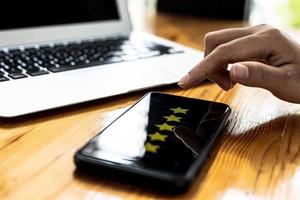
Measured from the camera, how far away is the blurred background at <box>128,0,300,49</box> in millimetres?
1034

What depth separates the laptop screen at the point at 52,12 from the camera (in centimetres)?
70

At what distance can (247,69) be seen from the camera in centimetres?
44

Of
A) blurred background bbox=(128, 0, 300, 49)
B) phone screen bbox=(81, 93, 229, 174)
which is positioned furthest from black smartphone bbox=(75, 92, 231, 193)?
blurred background bbox=(128, 0, 300, 49)

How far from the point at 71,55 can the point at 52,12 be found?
0.55 ft

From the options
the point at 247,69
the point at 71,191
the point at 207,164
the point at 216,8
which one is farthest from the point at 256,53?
the point at 216,8

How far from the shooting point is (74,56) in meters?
0.63

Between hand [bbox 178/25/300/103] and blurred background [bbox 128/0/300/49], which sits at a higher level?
hand [bbox 178/25/300/103]

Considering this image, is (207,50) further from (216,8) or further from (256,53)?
(216,8)

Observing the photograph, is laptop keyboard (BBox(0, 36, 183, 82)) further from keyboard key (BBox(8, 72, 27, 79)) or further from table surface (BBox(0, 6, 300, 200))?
table surface (BBox(0, 6, 300, 200))

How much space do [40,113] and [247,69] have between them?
249mm

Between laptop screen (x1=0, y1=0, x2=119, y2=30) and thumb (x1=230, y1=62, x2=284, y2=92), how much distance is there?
44 centimetres

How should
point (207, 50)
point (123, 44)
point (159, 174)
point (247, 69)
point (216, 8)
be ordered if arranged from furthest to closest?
point (216, 8) < point (123, 44) < point (207, 50) < point (247, 69) < point (159, 174)

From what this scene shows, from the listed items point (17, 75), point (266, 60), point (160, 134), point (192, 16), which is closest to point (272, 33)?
point (266, 60)

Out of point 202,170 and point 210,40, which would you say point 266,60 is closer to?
point 210,40
